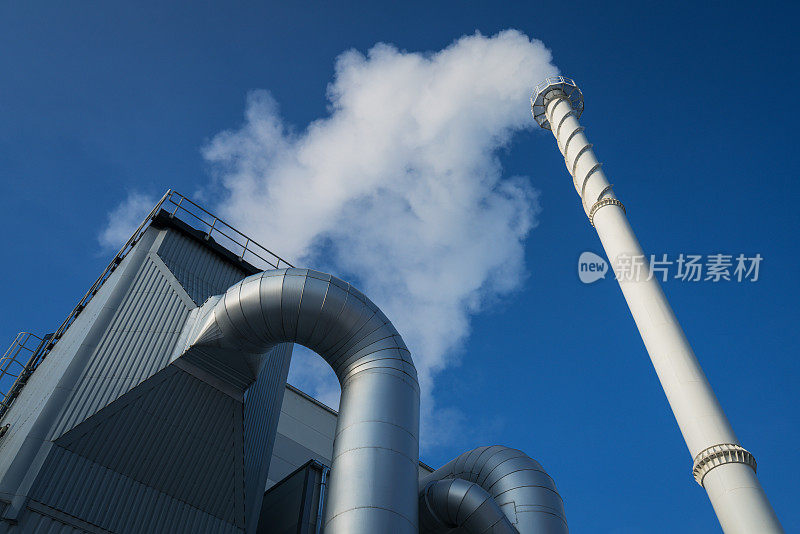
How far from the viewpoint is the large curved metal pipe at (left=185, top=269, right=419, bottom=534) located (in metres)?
10.0

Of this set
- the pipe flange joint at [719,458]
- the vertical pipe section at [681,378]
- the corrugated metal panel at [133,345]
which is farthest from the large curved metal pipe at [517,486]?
the pipe flange joint at [719,458]

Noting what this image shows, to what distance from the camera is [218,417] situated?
12469 mm

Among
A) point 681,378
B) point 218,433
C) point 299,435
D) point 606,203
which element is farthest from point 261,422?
point 606,203

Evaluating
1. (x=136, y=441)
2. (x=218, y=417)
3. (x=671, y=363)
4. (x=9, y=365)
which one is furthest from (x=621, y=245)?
(x=9, y=365)

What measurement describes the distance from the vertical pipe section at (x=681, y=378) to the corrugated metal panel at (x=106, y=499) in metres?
13.8

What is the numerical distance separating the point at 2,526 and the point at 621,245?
2160 centimetres

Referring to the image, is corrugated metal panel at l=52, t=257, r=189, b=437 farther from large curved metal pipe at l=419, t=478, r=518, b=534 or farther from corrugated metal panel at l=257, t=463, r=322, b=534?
large curved metal pipe at l=419, t=478, r=518, b=534

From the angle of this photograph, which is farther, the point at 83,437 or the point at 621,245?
the point at 621,245

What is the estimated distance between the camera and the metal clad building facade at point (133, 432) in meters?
10.4

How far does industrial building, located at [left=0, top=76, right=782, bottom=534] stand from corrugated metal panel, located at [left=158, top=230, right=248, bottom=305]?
0.24 feet

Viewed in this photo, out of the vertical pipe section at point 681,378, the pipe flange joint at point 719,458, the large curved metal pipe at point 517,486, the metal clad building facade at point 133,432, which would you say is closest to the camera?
the metal clad building facade at point 133,432

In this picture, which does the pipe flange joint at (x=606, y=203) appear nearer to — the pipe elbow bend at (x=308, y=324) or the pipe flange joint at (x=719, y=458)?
the pipe flange joint at (x=719, y=458)

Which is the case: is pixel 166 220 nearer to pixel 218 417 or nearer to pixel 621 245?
pixel 218 417

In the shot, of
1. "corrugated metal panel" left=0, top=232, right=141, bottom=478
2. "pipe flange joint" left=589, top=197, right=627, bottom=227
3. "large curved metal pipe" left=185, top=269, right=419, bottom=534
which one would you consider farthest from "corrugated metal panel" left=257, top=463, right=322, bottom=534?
"pipe flange joint" left=589, top=197, right=627, bottom=227
